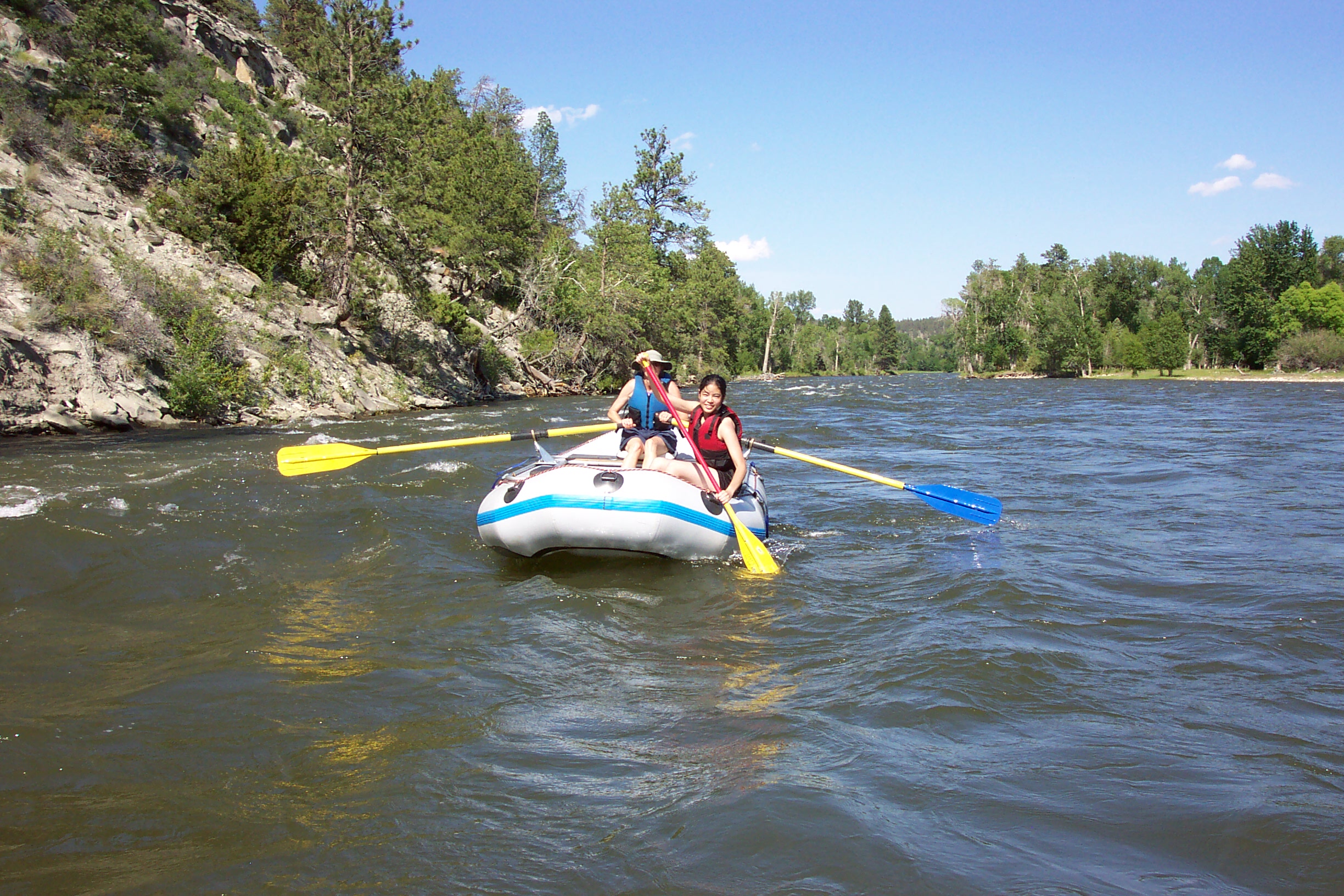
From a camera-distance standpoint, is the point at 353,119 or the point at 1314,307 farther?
the point at 1314,307

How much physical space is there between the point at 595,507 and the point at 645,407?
1898mm

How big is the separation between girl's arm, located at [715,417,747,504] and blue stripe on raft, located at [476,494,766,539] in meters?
0.34

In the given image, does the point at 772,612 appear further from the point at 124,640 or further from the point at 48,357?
the point at 48,357

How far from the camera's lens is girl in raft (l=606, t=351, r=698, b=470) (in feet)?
21.8

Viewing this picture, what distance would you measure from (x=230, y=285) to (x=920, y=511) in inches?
558

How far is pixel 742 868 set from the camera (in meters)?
2.47

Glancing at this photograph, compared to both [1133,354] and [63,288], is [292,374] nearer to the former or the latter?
[63,288]

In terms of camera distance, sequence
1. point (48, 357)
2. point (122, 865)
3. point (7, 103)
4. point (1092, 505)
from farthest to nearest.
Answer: point (7, 103), point (48, 357), point (1092, 505), point (122, 865)

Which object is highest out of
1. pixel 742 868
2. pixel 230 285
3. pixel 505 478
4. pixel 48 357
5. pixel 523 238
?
pixel 523 238

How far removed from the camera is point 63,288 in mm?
11531

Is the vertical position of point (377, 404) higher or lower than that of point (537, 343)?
lower

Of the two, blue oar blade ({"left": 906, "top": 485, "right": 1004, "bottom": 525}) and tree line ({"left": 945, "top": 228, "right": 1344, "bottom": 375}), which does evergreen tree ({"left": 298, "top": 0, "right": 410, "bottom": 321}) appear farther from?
tree line ({"left": 945, "top": 228, "right": 1344, "bottom": 375})

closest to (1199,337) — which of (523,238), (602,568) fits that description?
(523,238)

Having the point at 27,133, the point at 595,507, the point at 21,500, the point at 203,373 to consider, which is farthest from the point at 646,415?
the point at 27,133
